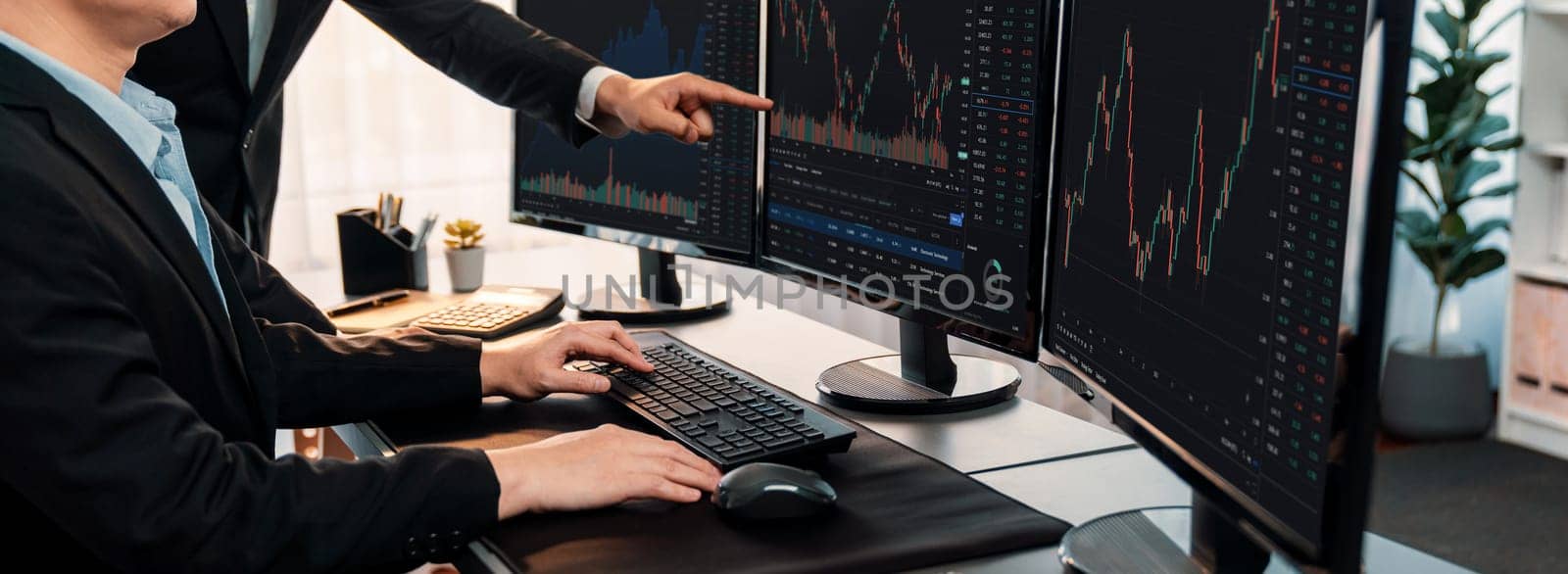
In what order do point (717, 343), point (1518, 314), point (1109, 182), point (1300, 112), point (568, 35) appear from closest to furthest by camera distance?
1. point (1300, 112)
2. point (1109, 182)
3. point (717, 343)
4. point (568, 35)
5. point (1518, 314)

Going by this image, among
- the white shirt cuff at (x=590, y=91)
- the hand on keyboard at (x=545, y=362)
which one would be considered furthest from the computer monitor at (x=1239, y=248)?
the white shirt cuff at (x=590, y=91)

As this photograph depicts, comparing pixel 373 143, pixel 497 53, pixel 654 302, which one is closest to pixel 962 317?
pixel 654 302

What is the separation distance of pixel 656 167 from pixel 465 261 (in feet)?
1.42

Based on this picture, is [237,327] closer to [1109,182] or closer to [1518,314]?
[1109,182]

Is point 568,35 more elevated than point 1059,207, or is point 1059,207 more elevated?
point 568,35

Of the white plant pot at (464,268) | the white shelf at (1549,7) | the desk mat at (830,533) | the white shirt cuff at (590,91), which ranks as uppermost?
the white shelf at (1549,7)

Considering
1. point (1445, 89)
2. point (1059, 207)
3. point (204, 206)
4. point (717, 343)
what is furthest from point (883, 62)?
point (1445, 89)

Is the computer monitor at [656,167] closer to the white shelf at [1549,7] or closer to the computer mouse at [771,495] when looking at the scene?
the computer mouse at [771,495]

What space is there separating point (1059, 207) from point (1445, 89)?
2.63 m

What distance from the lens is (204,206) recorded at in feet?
4.92

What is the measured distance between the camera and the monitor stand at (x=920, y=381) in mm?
1443

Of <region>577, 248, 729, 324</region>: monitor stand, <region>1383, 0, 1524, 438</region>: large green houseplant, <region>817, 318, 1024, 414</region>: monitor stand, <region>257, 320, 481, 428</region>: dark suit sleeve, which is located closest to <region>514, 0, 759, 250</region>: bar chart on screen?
<region>577, 248, 729, 324</region>: monitor stand

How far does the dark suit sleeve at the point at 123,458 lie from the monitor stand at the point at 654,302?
862mm

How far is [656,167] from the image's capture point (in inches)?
71.2
